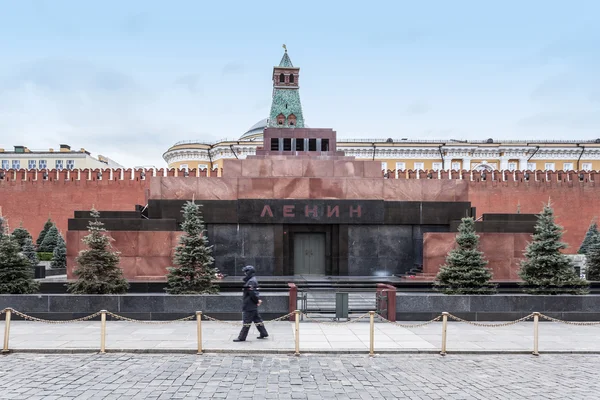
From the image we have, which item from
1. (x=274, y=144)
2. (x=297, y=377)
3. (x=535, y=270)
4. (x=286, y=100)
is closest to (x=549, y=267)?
(x=535, y=270)

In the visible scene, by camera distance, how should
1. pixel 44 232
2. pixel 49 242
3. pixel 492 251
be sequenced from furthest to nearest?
pixel 44 232
pixel 49 242
pixel 492 251

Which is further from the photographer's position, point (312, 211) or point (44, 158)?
point (44, 158)

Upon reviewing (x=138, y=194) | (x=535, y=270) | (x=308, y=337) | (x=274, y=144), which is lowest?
(x=308, y=337)

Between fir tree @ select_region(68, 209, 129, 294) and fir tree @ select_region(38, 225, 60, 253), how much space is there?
54.4ft

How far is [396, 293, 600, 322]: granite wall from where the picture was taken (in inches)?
457

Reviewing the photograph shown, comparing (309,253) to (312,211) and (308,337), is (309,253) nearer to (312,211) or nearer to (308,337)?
(312,211)

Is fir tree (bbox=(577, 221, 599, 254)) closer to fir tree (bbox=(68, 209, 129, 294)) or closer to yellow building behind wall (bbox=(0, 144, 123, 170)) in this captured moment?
fir tree (bbox=(68, 209, 129, 294))

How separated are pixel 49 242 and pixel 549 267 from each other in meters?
26.4

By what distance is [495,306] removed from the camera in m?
11.7

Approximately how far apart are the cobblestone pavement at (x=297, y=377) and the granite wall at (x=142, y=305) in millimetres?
2800

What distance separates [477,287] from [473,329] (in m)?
1.95

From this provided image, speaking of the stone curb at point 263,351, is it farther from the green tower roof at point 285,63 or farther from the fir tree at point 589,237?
the fir tree at point 589,237

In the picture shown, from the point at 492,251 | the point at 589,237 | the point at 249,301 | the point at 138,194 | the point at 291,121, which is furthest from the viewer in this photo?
the point at 138,194

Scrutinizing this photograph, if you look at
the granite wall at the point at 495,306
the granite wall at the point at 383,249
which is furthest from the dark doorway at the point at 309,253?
the granite wall at the point at 495,306
